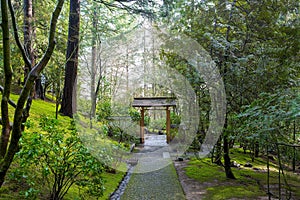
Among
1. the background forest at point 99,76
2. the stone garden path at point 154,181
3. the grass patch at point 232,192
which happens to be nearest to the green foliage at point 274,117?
the background forest at point 99,76

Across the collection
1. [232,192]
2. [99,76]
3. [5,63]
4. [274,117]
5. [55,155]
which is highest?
[99,76]

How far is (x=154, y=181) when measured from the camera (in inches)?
210

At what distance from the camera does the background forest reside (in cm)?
242

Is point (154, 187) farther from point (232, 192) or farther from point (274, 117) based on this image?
point (274, 117)

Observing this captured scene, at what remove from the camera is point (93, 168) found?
2.95 m

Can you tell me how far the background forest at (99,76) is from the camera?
242 centimetres

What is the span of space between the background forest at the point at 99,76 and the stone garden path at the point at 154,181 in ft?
1.38

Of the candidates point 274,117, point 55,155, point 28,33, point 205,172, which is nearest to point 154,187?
point 205,172

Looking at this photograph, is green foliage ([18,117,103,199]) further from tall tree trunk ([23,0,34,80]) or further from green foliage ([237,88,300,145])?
green foliage ([237,88,300,145])

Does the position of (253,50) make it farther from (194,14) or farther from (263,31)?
(194,14)

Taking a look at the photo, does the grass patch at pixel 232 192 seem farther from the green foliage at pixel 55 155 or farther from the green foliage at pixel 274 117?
the green foliage at pixel 55 155

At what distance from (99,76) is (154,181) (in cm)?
433

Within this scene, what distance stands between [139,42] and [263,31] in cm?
540

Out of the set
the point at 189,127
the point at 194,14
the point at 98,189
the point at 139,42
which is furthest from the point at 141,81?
the point at 98,189
